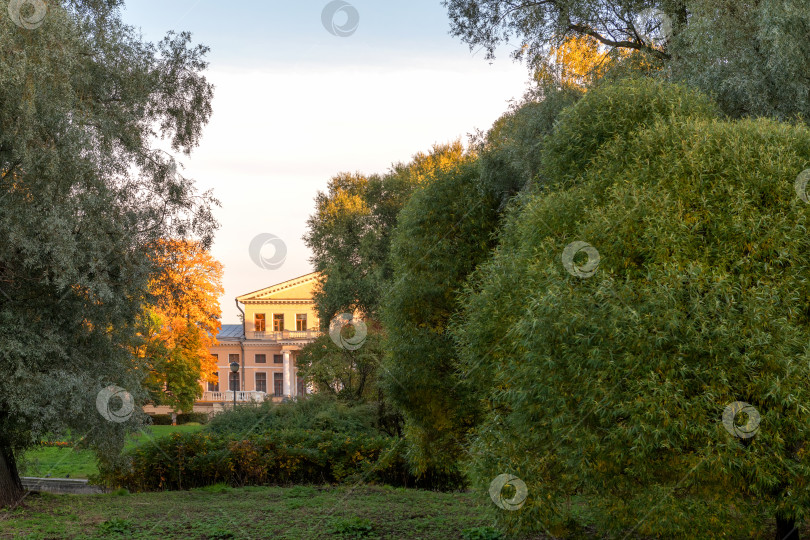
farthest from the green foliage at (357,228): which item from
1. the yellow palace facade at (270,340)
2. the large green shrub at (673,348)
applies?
the yellow palace facade at (270,340)

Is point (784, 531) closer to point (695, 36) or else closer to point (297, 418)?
point (695, 36)

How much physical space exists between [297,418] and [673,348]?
15.9 metres

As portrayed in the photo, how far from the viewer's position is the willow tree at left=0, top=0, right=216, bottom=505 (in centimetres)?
1296

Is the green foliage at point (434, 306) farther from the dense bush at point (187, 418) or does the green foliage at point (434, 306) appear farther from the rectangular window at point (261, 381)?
the rectangular window at point (261, 381)

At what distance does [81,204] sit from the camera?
545 inches

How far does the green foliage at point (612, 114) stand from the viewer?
12.8 m

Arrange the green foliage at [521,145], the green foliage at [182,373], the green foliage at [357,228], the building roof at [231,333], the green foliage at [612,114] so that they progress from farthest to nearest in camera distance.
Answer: the building roof at [231,333] < the green foliage at [182,373] < the green foliage at [357,228] < the green foliage at [521,145] < the green foliage at [612,114]

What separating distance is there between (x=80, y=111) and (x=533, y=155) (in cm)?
882

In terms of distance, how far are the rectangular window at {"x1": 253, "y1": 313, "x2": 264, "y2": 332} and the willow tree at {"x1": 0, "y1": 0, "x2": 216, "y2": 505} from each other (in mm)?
63309

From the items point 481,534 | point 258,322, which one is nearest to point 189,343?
point 258,322

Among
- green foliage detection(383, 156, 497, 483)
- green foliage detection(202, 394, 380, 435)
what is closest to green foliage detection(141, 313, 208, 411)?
green foliage detection(202, 394, 380, 435)

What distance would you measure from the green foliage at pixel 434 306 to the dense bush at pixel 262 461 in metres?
2.03

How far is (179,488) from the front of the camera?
20.5 meters

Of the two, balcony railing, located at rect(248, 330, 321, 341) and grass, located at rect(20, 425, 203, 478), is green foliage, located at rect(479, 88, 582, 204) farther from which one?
balcony railing, located at rect(248, 330, 321, 341)
